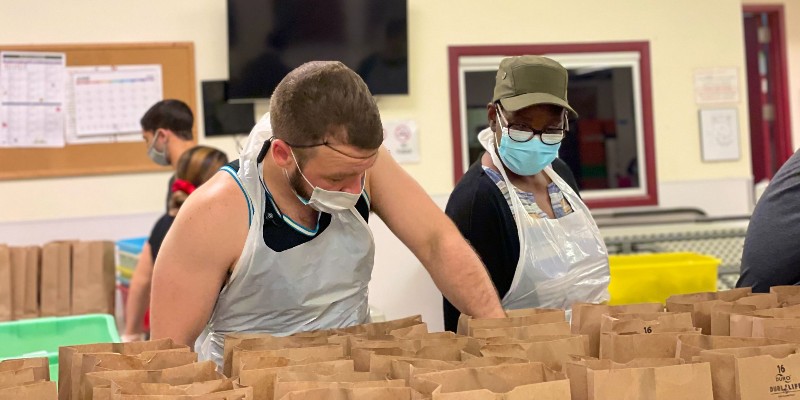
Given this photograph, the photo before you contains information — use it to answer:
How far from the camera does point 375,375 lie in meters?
1.23

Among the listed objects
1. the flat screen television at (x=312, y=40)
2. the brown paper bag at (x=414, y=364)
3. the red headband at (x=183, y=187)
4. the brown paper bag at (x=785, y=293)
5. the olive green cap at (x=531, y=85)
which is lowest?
the brown paper bag at (x=414, y=364)

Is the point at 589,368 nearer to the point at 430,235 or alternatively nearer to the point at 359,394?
the point at 359,394

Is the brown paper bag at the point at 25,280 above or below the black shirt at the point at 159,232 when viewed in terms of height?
below

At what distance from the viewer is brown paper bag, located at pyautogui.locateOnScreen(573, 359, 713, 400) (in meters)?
1.11

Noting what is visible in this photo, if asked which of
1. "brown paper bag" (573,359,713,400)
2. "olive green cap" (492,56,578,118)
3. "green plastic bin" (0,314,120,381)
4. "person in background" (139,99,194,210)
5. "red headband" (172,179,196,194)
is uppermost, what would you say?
"person in background" (139,99,194,210)

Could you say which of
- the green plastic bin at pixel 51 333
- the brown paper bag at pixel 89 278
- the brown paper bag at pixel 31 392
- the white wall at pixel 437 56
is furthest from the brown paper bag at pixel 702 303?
the brown paper bag at pixel 89 278

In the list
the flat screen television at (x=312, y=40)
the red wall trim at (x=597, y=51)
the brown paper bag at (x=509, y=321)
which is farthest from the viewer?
the red wall trim at (x=597, y=51)

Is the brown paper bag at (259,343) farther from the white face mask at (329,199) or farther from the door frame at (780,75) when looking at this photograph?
the door frame at (780,75)

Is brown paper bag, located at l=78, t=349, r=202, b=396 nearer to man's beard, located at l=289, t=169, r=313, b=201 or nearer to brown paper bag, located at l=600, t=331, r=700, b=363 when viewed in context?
man's beard, located at l=289, t=169, r=313, b=201

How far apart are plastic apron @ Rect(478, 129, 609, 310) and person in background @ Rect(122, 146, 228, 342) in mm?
A: 1016

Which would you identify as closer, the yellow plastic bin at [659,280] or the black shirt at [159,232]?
the yellow plastic bin at [659,280]

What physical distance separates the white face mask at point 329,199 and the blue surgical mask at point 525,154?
0.57m

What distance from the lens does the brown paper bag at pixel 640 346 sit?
1319 millimetres

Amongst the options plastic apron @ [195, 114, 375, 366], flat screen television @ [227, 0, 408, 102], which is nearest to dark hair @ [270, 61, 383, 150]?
plastic apron @ [195, 114, 375, 366]
